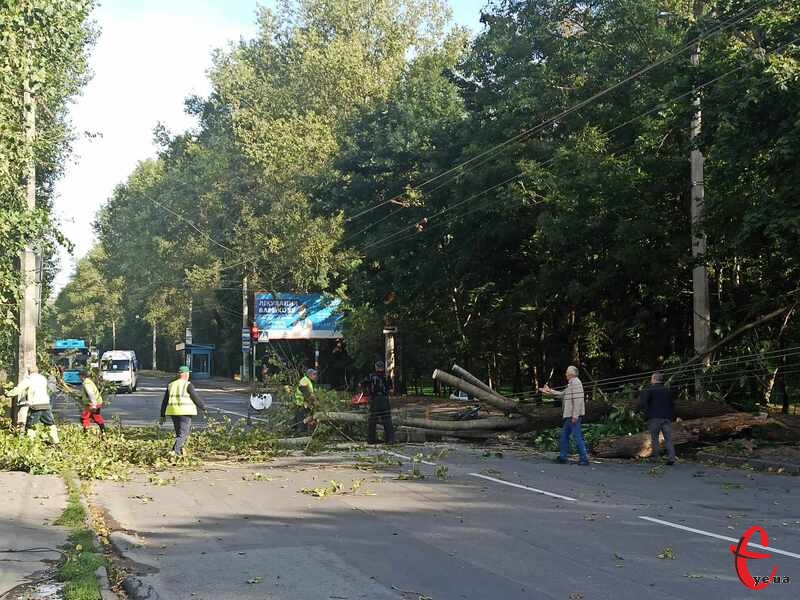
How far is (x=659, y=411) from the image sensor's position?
1664 centimetres

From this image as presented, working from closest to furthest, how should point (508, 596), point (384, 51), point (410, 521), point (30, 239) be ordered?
point (508, 596)
point (410, 521)
point (30, 239)
point (384, 51)

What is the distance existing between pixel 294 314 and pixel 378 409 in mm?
28689

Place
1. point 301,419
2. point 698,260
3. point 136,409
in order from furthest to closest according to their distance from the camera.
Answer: point 136,409
point 698,260
point 301,419

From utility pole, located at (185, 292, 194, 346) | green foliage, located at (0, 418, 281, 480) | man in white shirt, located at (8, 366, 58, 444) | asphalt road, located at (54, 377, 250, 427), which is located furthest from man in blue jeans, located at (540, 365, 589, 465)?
utility pole, located at (185, 292, 194, 346)

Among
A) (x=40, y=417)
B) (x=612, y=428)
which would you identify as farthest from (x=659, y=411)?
(x=40, y=417)

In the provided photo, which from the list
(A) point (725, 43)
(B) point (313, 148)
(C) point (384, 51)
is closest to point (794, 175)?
(A) point (725, 43)

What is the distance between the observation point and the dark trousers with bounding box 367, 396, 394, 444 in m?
19.7

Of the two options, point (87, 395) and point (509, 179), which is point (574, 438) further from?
point (509, 179)

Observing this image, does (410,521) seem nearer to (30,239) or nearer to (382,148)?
(30,239)

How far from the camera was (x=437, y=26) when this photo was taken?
2035 inches

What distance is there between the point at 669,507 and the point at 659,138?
13978mm

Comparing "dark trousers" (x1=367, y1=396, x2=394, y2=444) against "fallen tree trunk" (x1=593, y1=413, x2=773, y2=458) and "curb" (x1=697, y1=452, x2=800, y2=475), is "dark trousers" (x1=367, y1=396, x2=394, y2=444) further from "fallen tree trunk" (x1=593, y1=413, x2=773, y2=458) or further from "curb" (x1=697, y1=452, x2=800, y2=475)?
"curb" (x1=697, y1=452, x2=800, y2=475)

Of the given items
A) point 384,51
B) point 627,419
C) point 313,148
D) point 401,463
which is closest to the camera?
point 401,463

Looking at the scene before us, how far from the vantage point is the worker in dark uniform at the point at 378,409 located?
64.4ft
